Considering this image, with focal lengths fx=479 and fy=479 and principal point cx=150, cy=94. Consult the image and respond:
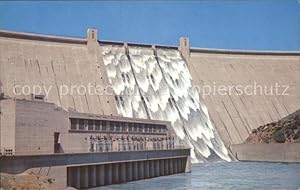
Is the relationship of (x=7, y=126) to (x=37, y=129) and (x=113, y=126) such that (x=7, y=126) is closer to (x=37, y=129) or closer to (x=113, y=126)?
(x=37, y=129)

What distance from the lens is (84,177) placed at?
22906 millimetres

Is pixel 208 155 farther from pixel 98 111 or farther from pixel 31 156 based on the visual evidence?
pixel 31 156

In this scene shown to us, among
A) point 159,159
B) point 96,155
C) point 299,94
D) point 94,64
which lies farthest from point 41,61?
point 299,94

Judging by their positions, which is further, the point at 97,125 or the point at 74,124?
the point at 97,125

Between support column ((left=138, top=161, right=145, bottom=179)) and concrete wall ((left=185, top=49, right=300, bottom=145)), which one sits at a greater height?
concrete wall ((left=185, top=49, right=300, bottom=145))

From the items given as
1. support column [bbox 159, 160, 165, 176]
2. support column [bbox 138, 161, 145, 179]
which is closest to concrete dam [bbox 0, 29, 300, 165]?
support column [bbox 159, 160, 165, 176]

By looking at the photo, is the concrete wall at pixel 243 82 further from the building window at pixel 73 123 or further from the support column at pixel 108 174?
the building window at pixel 73 123

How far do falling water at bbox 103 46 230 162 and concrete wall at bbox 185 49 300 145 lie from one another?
127cm

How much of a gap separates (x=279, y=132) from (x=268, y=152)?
2195mm

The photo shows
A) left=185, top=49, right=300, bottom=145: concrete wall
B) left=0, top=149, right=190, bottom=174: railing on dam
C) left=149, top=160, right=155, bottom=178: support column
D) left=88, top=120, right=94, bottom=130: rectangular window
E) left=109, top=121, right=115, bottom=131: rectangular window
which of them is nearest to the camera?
left=0, top=149, right=190, bottom=174: railing on dam

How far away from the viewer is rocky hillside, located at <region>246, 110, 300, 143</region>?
38.7 metres

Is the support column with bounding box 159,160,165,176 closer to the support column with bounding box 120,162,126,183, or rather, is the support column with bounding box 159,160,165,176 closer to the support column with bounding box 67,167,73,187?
the support column with bounding box 120,162,126,183

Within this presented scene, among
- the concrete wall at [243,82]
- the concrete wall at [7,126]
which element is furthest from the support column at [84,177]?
the concrete wall at [243,82]

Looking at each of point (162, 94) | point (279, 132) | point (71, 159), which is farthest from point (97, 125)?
point (279, 132)
